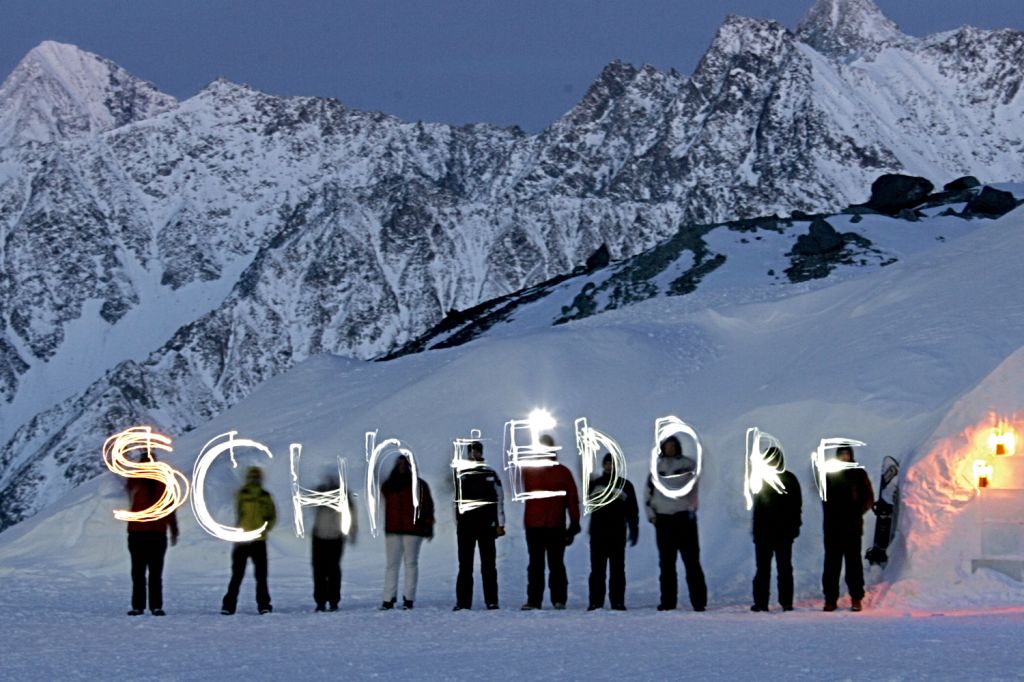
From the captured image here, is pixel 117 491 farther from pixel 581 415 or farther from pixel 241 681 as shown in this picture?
pixel 241 681

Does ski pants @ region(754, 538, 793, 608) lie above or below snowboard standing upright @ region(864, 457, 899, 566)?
below

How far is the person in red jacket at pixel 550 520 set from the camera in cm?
1920

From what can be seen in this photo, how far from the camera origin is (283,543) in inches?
1030

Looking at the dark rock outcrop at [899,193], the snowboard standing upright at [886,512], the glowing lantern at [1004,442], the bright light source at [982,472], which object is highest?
the dark rock outcrop at [899,193]

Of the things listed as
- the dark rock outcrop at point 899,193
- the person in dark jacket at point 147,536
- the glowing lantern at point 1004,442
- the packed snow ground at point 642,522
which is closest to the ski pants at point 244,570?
the packed snow ground at point 642,522

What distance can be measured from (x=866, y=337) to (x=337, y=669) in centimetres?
1770

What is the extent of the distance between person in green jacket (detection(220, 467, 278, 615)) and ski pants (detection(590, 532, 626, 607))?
3.38 m

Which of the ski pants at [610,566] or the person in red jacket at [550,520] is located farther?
the person in red jacket at [550,520]

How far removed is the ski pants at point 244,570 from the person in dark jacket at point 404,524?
1265 mm

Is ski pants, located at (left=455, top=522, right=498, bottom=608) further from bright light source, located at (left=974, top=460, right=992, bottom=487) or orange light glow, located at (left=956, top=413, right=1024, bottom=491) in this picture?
bright light source, located at (left=974, top=460, right=992, bottom=487)

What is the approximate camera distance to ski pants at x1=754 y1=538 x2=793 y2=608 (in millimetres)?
A: 18438

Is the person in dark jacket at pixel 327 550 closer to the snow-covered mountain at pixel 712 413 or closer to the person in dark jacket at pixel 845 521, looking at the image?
the snow-covered mountain at pixel 712 413

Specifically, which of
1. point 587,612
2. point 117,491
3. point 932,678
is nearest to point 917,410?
point 587,612

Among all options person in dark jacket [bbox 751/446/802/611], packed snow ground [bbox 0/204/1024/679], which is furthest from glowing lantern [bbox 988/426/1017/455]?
person in dark jacket [bbox 751/446/802/611]
